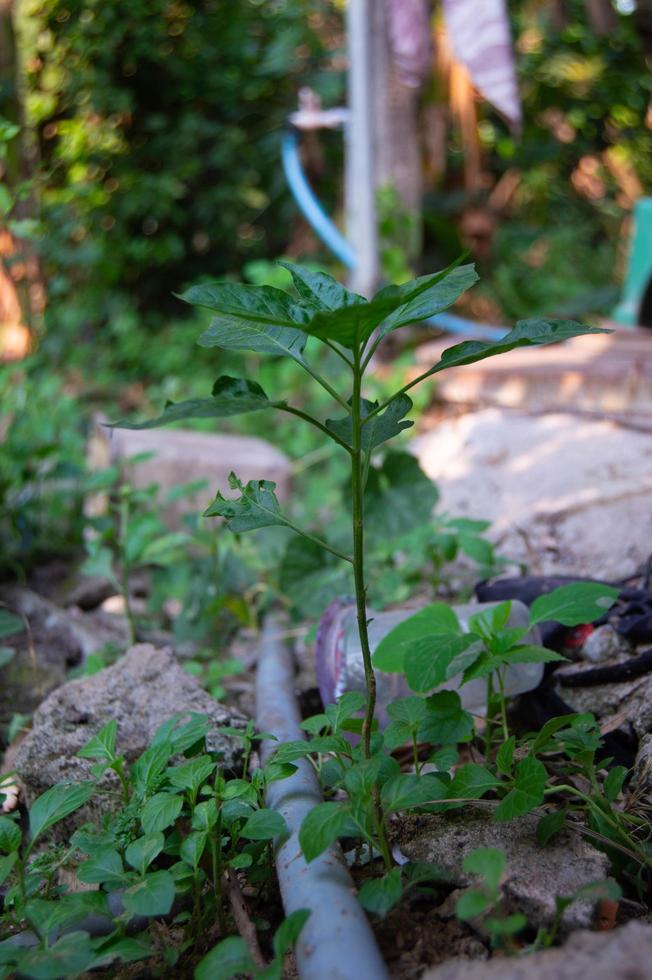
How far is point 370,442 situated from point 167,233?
21.7ft

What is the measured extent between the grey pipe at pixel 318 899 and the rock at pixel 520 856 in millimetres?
138

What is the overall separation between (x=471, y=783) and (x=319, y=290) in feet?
2.25

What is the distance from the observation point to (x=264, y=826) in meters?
1.15

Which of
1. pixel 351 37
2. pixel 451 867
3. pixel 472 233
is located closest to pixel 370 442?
pixel 451 867

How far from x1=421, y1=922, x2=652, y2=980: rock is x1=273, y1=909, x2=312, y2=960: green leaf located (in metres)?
0.15

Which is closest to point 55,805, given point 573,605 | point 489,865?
point 489,865

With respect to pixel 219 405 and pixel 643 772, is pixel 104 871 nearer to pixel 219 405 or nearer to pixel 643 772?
pixel 219 405

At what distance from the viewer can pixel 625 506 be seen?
2.33m

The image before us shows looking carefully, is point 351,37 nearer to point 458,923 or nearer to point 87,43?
point 87,43

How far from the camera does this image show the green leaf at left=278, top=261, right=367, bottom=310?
114 cm

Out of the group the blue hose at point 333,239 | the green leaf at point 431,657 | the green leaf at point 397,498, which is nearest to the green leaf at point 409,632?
the green leaf at point 431,657

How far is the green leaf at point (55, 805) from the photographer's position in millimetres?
1160

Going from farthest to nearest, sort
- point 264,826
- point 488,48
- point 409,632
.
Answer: point 488,48 → point 409,632 → point 264,826

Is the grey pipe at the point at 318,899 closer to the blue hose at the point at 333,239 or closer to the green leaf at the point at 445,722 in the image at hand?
the green leaf at the point at 445,722
